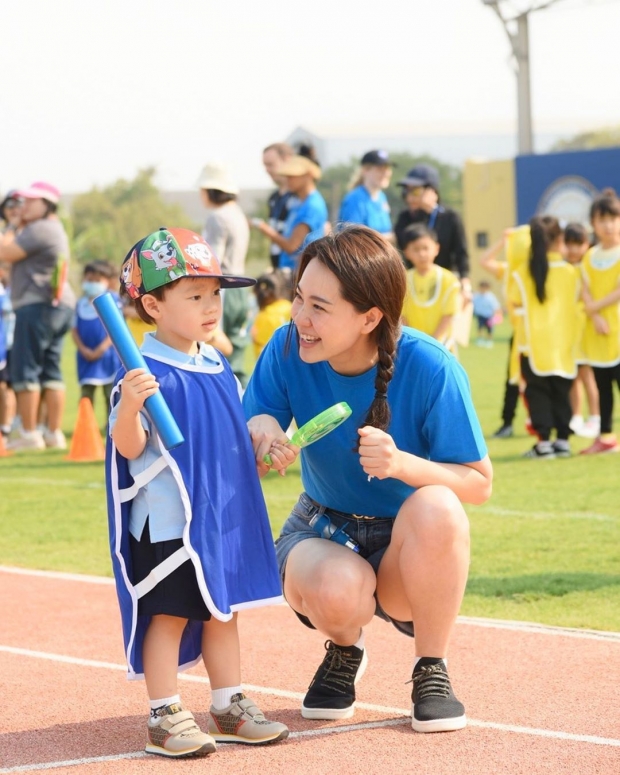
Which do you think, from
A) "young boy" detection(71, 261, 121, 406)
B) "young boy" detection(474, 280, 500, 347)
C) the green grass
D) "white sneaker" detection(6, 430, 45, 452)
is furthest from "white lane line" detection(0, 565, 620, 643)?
"young boy" detection(474, 280, 500, 347)

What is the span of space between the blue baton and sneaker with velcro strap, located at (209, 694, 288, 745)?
862 millimetres

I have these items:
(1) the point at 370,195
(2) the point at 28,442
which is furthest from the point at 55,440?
(1) the point at 370,195

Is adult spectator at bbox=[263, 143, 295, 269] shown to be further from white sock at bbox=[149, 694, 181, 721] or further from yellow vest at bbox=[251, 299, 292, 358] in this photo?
white sock at bbox=[149, 694, 181, 721]

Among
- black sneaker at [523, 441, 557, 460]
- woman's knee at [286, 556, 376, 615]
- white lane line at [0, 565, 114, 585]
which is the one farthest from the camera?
black sneaker at [523, 441, 557, 460]

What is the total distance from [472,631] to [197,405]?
2.00 meters

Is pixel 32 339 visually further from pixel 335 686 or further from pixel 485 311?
pixel 485 311

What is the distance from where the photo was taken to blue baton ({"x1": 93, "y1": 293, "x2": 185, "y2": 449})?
3.60 meters

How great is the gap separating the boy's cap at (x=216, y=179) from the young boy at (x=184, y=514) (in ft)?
21.2

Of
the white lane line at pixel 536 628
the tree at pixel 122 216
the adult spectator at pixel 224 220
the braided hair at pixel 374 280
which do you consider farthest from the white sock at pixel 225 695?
the tree at pixel 122 216

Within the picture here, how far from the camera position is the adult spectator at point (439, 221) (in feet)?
37.5

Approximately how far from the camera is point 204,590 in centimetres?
367

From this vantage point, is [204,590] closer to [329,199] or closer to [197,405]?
[197,405]

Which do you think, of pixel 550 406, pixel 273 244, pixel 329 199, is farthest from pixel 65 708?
pixel 329 199

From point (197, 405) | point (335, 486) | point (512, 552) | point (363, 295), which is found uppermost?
point (363, 295)
